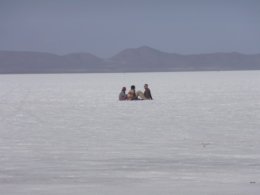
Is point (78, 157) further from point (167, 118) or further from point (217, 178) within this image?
point (167, 118)

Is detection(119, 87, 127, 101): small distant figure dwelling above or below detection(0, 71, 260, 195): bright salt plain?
above

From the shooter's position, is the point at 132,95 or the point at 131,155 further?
the point at 132,95

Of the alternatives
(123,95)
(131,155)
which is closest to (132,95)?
(123,95)

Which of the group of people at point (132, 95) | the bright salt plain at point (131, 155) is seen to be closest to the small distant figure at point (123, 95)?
the group of people at point (132, 95)

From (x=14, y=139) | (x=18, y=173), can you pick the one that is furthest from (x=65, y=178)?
(x=14, y=139)

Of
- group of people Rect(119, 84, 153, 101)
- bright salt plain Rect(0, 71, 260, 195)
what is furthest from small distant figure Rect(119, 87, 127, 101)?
bright salt plain Rect(0, 71, 260, 195)

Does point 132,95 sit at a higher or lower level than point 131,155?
higher

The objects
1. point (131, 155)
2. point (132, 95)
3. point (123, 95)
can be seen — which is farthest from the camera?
point (123, 95)

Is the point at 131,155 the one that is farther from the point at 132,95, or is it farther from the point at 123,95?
the point at 123,95

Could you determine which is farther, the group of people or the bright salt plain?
the group of people

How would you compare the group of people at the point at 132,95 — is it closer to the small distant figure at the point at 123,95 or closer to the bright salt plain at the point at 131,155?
the small distant figure at the point at 123,95

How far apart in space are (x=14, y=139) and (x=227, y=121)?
25.2ft

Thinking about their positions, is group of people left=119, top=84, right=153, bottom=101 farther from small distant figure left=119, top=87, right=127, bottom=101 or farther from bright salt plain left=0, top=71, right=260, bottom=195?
bright salt plain left=0, top=71, right=260, bottom=195

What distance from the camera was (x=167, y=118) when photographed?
1045 inches
